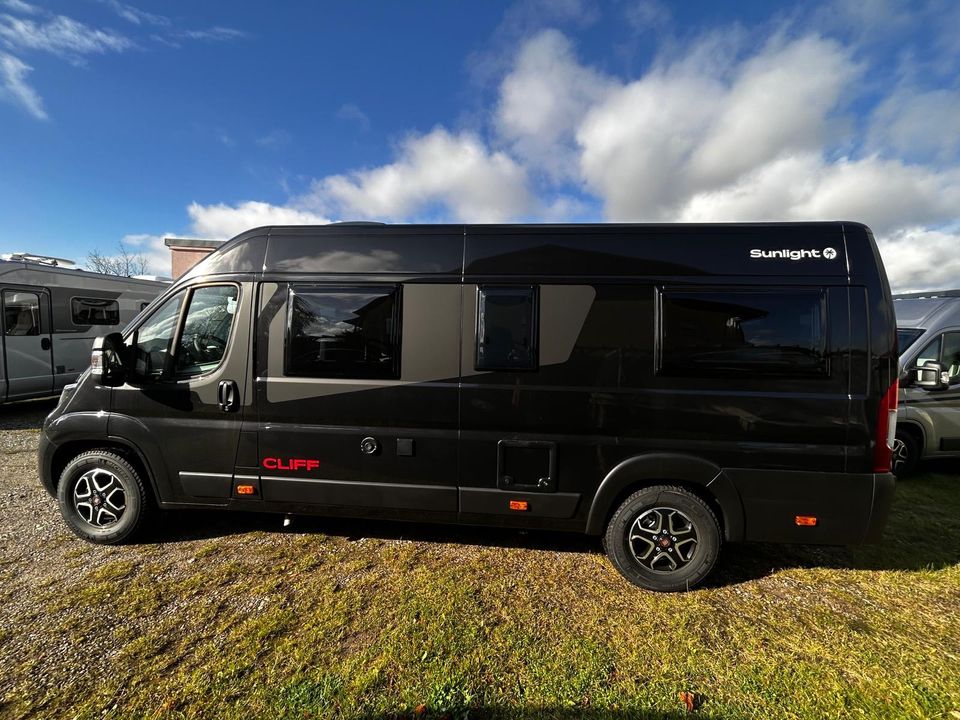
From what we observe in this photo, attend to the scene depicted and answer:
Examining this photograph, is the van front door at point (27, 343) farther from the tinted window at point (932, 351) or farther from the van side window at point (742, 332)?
the tinted window at point (932, 351)

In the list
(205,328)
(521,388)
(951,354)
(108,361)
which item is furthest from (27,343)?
(951,354)

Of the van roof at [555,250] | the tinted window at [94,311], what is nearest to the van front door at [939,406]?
the van roof at [555,250]

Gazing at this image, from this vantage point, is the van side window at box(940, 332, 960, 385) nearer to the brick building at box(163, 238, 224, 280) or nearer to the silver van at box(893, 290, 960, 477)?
the silver van at box(893, 290, 960, 477)

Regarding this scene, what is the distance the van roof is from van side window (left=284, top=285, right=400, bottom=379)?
0.19 m

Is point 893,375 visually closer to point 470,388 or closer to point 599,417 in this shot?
point 599,417

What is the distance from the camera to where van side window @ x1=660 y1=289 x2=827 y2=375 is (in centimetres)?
282

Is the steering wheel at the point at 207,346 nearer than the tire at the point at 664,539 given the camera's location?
No

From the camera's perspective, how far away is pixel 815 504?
2.85m

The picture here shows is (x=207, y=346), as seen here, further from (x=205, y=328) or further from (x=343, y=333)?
(x=343, y=333)

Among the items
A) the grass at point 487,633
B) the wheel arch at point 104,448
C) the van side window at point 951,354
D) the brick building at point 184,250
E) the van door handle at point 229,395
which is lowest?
the grass at point 487,633

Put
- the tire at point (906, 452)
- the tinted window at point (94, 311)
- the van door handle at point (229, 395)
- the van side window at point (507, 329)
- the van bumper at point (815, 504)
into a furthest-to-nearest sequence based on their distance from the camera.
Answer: the tinted window at point (94, 311) < the tire at point (906, 452) < the van door handle at point (229, 395) < the van side window at point (507, 329) < the van bumper at point (815, 504)

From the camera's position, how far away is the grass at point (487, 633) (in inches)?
82.8

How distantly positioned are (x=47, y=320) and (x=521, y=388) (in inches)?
421

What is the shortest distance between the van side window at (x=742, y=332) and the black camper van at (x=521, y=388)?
0.01 meters
